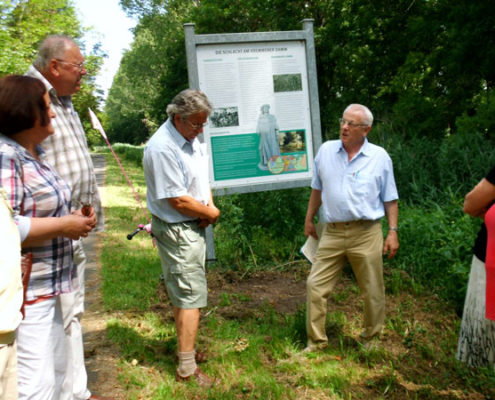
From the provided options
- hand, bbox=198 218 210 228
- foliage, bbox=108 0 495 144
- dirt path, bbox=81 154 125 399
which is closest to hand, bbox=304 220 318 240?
hand, bbox=198 218 210 228

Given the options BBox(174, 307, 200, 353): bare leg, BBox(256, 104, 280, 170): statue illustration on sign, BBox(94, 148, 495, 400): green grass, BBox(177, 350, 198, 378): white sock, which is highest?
BBox(256, 104, 280, 170): statue illustration on sign

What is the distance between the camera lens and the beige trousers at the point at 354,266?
397 centimetres

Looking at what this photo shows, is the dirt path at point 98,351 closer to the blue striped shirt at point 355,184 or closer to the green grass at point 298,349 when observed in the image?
the green grass at point 298,349

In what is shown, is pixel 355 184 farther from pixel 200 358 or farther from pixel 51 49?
pixel 51 49

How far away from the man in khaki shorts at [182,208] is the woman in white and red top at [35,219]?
41.5 inches

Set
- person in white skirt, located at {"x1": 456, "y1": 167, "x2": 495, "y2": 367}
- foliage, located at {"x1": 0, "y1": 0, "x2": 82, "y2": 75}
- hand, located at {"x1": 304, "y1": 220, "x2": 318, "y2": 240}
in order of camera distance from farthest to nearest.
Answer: foliage, located at {"x1": 0, "y1": 0, "x2": 82, "y2": 75} → hand, located at {"x1": 304, "y1": 220, "x2": 318, "y2": 240} → person in white skirt, located at {"x1": 456, "y1": 167, "x2": 495, "y2": 367}

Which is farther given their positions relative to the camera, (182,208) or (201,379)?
(201,379)

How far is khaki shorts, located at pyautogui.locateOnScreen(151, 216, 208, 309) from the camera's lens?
11.5 ft

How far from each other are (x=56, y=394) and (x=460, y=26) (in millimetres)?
9600

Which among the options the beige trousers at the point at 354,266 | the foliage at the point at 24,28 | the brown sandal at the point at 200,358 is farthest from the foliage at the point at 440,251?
the foliage at the point at 24,28

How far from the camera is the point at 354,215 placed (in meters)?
3.88

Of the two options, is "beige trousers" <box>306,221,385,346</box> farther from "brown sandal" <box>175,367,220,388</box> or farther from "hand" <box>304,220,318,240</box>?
"brown sandal" <box>175,367,220,388</box>

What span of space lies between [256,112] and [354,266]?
2.43 metres

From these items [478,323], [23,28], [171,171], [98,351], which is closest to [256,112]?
[171,171]
